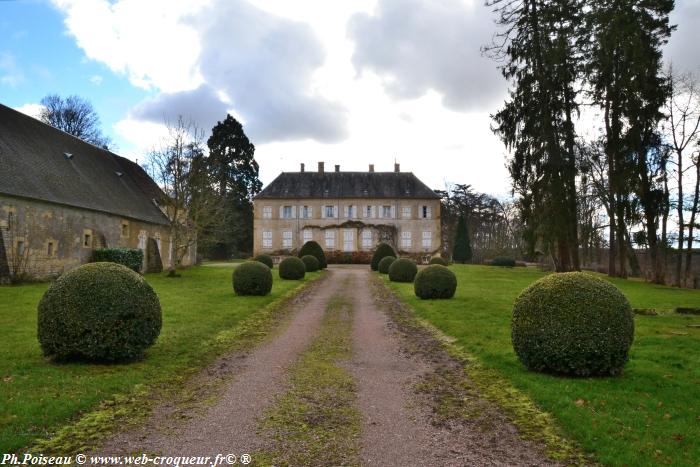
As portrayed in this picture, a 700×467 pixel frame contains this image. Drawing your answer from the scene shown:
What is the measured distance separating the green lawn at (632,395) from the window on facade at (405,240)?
35.6m

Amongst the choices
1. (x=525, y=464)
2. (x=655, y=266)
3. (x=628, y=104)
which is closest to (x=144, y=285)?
(x=525, y=464)

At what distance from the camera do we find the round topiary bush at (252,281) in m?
16.2

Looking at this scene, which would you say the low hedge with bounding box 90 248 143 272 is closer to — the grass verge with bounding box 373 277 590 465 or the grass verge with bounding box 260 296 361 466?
the grass verge with bounding box 260 296 361 466

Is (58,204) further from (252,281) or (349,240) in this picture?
(349,240)

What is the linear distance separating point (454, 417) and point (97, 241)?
2153 cm

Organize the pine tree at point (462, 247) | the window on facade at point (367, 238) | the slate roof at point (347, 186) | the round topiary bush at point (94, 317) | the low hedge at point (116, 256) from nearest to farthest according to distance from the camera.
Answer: the round topiary bush at point (94, 317) < the low hedge at point (116, 256) < the pine tree at point (462, 247) < the window on facade at point (367, 238) < the slate roof at point (347, 186)

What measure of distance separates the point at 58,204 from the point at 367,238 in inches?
1182

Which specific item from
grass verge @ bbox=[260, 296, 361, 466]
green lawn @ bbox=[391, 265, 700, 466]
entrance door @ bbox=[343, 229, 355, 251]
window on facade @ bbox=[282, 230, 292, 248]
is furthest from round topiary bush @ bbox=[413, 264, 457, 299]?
window on facade @ bbox=[282, 230, 292, 248]

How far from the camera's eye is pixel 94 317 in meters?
6.71

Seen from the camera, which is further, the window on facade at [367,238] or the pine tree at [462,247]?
the window on facade at [367,238]

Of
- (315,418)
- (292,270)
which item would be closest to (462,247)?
(292,270)

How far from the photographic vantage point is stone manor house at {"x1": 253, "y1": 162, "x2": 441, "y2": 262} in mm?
46500

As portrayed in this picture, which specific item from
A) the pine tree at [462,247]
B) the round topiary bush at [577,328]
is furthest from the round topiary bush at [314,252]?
the round topiary bush at [577,328]

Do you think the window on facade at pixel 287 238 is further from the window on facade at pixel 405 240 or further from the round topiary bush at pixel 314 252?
the round topiary bush at pixel 314 252
